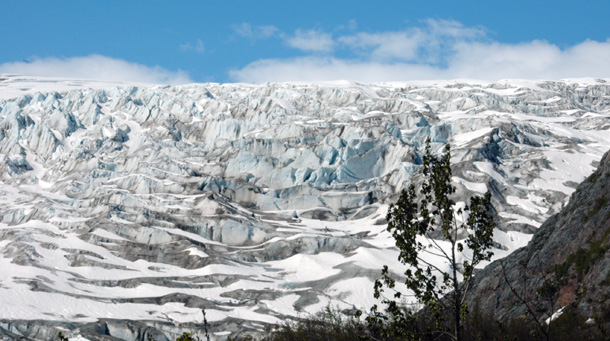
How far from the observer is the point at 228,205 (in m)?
137

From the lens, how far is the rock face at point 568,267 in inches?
1526

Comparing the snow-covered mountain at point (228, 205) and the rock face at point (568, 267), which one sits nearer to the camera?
the rock face at point (568, 267)

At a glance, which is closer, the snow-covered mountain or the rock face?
the rock face

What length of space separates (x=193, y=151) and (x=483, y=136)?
74.7 meters

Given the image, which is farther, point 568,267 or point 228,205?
point 228,205

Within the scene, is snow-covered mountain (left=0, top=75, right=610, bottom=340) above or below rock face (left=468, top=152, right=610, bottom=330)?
above

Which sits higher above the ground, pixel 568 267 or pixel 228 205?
pixel 228 205

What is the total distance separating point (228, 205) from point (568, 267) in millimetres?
99582

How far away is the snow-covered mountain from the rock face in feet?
139

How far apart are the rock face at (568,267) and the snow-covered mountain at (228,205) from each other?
42.3 meters

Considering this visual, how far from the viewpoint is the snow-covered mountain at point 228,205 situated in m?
95.5

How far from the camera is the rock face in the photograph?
3875 centimetres

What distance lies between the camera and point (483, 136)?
163375 millimetres

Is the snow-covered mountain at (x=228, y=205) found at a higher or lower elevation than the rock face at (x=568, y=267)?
higher
